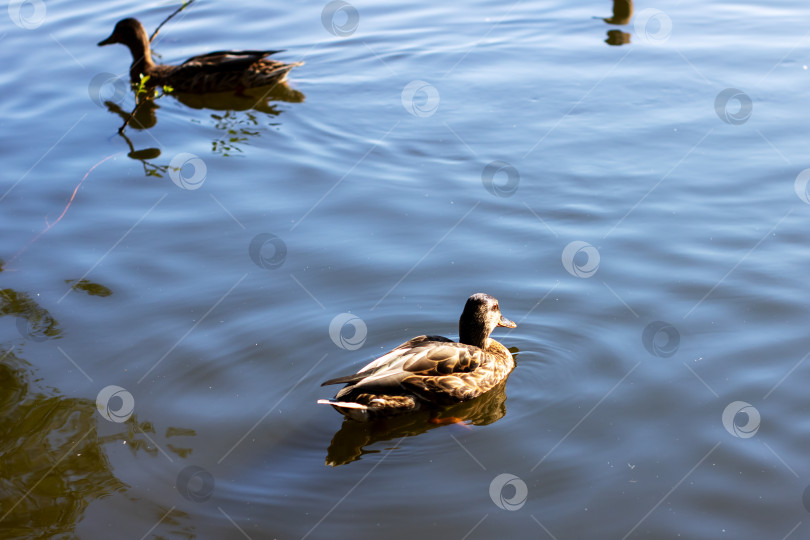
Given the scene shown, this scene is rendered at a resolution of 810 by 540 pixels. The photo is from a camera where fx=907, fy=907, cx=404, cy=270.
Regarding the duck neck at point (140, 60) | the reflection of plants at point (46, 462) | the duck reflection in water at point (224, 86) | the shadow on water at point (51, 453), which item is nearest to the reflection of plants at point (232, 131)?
the duck reflection in water at point (224, 86)

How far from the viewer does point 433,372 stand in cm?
569

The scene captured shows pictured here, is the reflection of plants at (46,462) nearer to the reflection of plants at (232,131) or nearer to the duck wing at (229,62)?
the reflection of plants at (232,131)

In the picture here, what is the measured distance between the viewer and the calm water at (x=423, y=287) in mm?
4891

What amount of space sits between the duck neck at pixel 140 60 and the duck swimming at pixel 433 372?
6.68 m

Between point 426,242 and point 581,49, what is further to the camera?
point 581,49

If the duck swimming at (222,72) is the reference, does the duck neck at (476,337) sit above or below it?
below

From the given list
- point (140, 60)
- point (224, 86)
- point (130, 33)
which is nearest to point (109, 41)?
point (130, 33)

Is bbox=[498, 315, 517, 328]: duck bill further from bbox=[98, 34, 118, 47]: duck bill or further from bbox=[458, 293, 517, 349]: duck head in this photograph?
bbox=[98, 34, 118, 47]: duck bill

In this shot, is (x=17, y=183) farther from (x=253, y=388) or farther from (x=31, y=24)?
(x=31, y=24)

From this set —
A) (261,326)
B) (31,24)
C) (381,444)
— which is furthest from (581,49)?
(31,24)

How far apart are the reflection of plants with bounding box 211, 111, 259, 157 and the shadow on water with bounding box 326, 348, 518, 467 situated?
4.24m

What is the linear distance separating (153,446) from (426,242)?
9.17 ft

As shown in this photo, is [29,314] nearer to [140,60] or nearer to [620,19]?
[140,60]

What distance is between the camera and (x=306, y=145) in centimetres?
909
